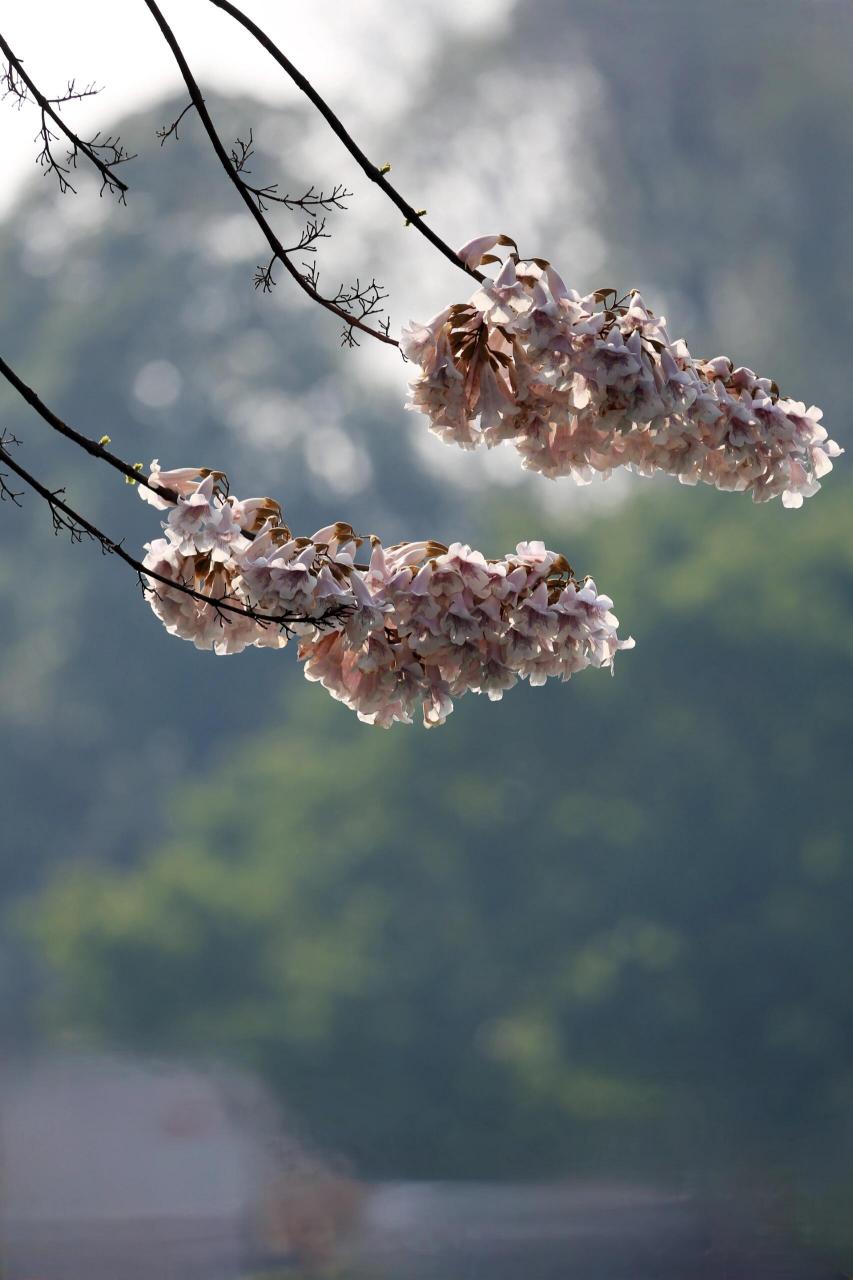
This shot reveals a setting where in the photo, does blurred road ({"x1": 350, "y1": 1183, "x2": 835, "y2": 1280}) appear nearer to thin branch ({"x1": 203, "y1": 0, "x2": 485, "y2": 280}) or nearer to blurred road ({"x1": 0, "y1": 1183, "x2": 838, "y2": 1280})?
blurred road ({"x1": 0, "y1": 1183, "x2": 838, "y2": 1280})

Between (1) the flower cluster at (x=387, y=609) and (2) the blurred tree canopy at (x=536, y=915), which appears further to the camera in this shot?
(2) the blurred tree canopy at (x=536, y=915)

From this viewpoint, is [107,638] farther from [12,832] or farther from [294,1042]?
[294,1042]

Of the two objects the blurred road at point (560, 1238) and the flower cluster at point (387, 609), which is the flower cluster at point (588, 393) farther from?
the blurred road at point (560, 1238)

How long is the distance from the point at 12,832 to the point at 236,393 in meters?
1.10

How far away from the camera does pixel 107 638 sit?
3.24 m

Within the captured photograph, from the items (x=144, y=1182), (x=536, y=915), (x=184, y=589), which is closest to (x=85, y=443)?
(x=184, y=589)

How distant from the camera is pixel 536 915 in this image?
316 centimetres

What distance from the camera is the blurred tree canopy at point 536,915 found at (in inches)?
119

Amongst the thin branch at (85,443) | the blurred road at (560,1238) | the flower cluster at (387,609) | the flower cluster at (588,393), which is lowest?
the blurred road at (560,1238)

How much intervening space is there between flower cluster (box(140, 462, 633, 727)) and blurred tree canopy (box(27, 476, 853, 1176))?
2423 mm

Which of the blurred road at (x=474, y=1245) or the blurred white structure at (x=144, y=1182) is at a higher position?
the blurred white structure at (x=144, y=1182)

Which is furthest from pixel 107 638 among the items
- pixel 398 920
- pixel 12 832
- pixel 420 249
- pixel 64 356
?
pixel 420 249

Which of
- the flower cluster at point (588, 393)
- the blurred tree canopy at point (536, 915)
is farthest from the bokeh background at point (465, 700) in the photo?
the flower cluster at point (588, 393)

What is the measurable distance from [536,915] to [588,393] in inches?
100
